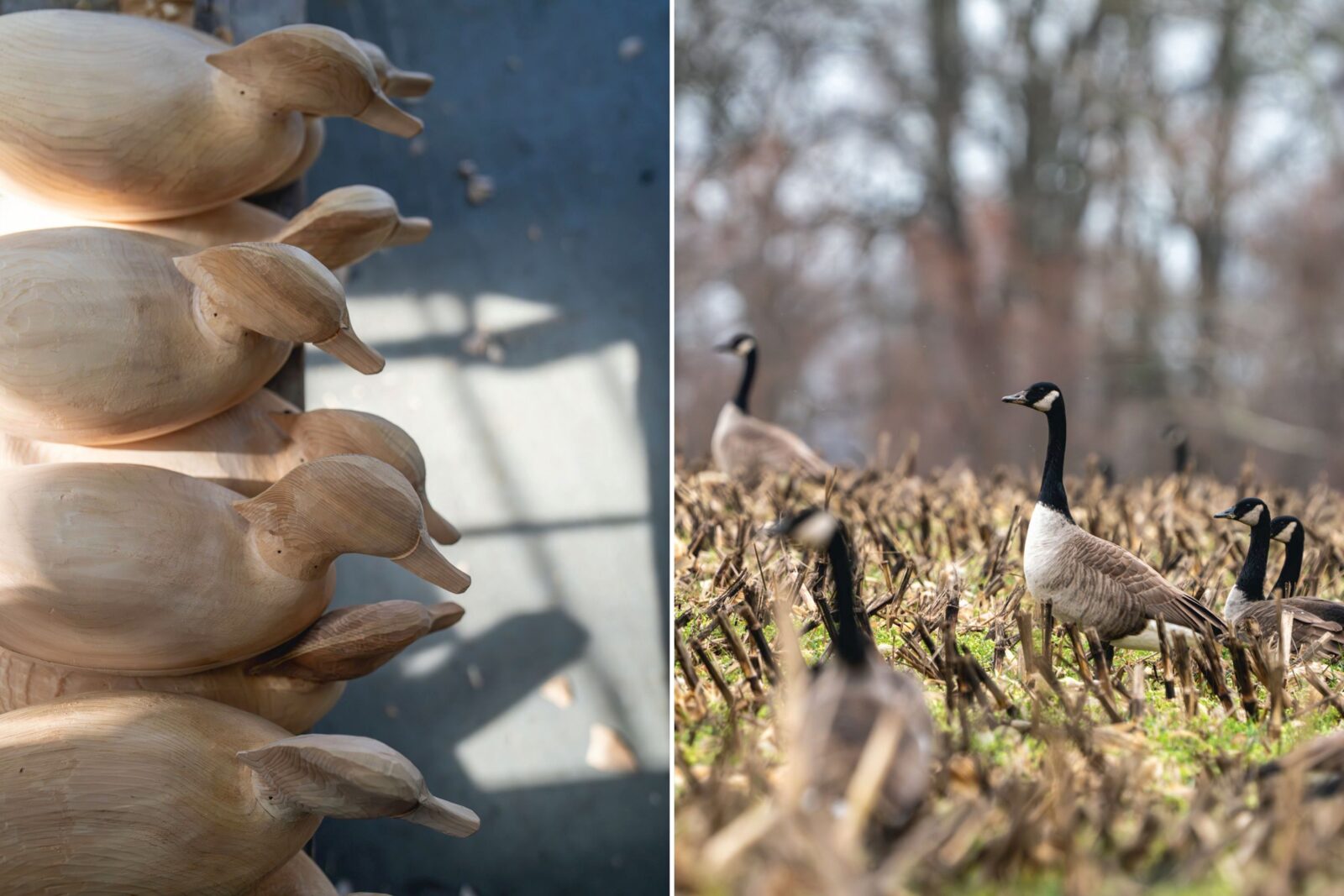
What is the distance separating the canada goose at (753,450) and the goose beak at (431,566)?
89 centimetres

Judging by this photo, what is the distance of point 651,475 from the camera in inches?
109

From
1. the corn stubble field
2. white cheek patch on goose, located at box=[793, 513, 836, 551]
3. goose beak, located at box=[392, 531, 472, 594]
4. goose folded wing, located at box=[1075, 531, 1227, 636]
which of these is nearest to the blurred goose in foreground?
the corn stubble field

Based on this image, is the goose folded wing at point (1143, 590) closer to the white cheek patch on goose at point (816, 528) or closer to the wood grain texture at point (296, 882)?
the white cheek patch on goose at point (816, 528)

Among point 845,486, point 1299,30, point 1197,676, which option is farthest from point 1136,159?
point 1197,676

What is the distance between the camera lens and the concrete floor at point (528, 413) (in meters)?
2.71

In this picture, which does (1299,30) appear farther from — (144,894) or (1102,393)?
(144,894)

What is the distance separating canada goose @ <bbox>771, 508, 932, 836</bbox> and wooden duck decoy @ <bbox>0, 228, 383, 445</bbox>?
2.03ft

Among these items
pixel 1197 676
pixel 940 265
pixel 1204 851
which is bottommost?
pixel 940 265

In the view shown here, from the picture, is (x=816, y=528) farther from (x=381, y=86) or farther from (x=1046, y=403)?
(x=381, y=86)

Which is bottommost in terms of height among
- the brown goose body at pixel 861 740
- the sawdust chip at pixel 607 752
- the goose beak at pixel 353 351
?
the sawdust chip at pixel 607 752

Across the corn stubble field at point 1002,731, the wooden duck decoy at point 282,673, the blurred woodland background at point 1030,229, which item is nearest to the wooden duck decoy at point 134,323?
the wooden duck decoy at point 282,673

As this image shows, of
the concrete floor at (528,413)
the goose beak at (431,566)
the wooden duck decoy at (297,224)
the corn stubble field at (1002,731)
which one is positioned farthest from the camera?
the concrete floor at (528,413)

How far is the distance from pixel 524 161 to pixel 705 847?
2253 mm

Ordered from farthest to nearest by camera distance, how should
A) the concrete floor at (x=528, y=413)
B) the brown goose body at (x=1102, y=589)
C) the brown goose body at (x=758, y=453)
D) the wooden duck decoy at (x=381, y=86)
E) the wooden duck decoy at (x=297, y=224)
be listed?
the concrete floor at (x=528, y=413)
the brown goose body at (x=758, y=453)
the wooden duck decoy at (x=381, y=86)
the wooden duck decoy at (x=297, y=224)
the brown goose body at (x=1102, y=589)
